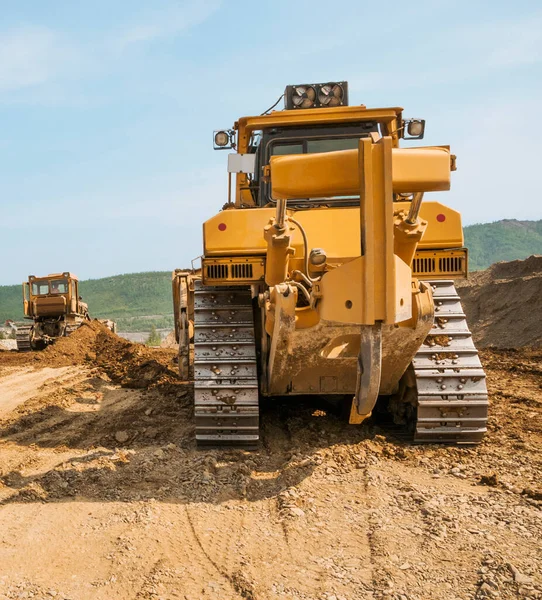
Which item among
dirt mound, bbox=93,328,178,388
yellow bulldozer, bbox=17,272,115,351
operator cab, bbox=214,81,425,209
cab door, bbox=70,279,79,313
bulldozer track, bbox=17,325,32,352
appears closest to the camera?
operator cab, bbox=214,81,425,209

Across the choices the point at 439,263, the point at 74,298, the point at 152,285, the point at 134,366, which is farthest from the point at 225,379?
the point at 152,285

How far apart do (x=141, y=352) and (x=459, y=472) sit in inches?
450

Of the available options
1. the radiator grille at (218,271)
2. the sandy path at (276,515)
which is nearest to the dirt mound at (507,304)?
the sandy path at (276,515)

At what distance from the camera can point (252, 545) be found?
3.70 metres

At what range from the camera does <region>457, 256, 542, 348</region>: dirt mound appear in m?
16.2

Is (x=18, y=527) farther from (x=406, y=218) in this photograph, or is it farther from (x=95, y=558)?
(x=406, y=218)

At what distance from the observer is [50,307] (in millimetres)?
23078

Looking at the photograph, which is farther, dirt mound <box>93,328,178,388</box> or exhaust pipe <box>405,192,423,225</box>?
dirt mound <box>93,328,178,388</box>

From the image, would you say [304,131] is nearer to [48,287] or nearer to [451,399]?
[451,399]

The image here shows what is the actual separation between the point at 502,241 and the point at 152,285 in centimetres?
4149

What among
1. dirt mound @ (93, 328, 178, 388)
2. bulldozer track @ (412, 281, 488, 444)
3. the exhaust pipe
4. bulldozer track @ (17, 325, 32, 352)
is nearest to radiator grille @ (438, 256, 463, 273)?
bulldozer track @ (412, 281, 488, 444)

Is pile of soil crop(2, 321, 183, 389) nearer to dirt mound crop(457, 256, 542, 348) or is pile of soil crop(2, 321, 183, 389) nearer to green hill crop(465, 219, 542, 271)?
dirt mound crop(457, 256, 542, 348)

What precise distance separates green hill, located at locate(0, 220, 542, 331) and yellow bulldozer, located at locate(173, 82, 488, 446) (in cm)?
5780

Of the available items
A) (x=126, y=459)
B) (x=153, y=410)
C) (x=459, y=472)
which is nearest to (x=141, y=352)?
(x=153, y=410)
